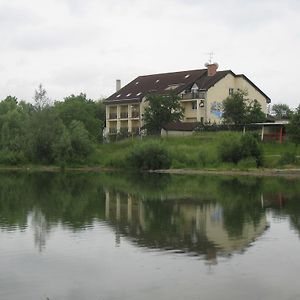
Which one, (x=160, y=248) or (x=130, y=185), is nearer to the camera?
(x=160, y=248)

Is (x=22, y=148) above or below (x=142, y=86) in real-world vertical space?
below

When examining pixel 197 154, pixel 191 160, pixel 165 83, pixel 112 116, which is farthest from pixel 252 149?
pixel 112 116

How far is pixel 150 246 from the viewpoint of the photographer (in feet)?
63.6

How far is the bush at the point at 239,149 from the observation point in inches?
2267

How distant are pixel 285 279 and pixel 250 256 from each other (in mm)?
2776

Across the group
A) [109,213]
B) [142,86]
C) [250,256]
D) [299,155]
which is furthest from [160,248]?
[142,86]

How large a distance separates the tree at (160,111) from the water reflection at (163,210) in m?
24.6

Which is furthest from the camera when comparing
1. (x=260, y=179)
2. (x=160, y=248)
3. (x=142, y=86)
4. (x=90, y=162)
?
(x=142, y=86)

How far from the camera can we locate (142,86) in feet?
273

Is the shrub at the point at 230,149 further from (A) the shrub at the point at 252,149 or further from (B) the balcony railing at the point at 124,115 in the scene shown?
(B) the balcony railing at the point at 124,115

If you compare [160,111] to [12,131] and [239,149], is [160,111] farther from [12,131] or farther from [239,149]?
[12,131]

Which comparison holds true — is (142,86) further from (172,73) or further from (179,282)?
(179,282)

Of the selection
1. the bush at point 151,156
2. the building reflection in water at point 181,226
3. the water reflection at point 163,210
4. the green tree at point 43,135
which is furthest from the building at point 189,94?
the building reflection in water at point 181,226

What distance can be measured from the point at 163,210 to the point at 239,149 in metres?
30.5
